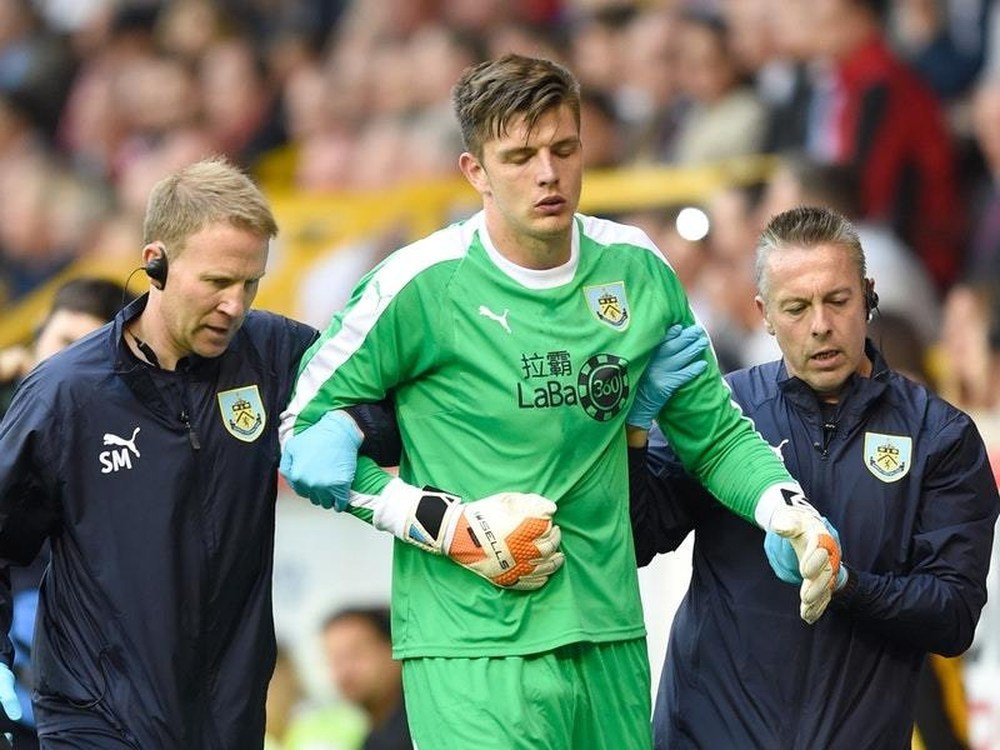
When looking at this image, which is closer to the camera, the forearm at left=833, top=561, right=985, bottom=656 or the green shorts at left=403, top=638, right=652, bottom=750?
the green shorts at left=403, top=638, right=652, bottom=750

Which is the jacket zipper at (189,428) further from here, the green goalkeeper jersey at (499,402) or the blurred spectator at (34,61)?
the blurred spectator at (34,61)

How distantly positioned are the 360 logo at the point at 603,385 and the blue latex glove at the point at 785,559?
0.43m

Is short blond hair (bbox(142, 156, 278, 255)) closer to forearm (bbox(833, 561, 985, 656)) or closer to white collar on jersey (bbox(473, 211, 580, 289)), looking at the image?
white collar on jersey (bbox(473, 211, 580, 289))

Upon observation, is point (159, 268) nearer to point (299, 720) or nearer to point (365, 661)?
point (365, 661)

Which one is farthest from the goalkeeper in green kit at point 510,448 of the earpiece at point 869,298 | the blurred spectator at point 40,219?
the blurred spectator at point 40,219

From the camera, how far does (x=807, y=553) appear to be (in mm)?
4262

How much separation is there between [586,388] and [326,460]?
0.57 meters

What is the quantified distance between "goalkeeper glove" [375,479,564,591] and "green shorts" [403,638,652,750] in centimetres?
19

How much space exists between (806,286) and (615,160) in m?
4.67

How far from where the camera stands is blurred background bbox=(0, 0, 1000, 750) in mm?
8250

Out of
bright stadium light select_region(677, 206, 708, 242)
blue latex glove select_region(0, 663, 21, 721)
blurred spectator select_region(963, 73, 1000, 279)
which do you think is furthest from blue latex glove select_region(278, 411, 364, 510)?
bright stadium light select_region(677, 206, 708, 242)

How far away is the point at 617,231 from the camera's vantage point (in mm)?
4566

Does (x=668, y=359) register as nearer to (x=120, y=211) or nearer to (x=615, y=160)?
(x=615, y=160)

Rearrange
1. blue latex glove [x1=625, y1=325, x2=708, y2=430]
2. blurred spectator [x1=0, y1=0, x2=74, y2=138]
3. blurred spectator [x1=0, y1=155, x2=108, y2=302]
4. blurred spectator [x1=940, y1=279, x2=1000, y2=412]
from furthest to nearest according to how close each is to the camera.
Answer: blurred spectator [x1=0, y1=0, x2=74, y2=138] → blurred spectator [x1=0, y1=155, x2=108, y2=302] → blurred spectator [x1=940, y1=279, x2=1000, y2=412] → blue latex glove [x1=625, y1=325, x2=708, y2=430]
